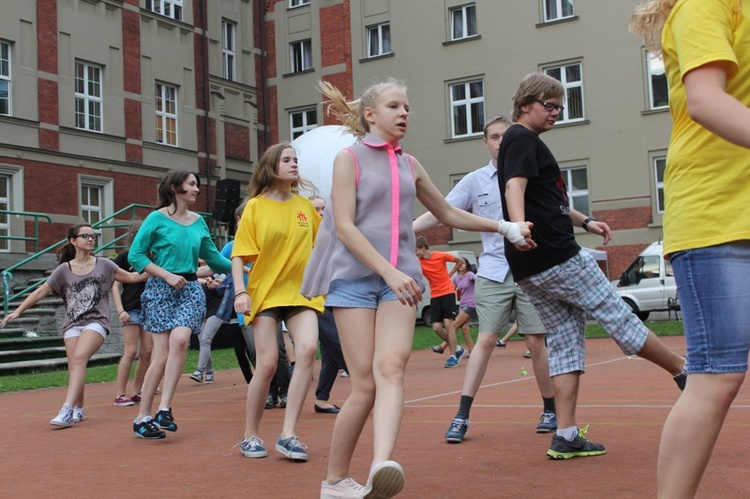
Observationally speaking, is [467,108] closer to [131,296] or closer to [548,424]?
[131,296]

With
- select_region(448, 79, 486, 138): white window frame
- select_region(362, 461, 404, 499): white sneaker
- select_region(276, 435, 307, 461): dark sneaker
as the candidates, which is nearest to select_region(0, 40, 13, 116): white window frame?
select_region(448, 79, 486, 138): white window frame

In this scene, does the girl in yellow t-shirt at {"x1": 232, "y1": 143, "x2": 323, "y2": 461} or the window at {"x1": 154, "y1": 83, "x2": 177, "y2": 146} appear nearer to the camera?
the girl in yellow t-shirt at {"x1": 232, "y1": 143, "x2": 323, "y2": 461}

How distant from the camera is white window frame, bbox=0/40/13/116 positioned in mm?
27734

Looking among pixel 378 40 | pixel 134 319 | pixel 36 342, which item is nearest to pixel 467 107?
pixel 378 40

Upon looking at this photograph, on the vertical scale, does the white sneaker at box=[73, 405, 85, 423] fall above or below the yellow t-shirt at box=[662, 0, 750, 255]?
below

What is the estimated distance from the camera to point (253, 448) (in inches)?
243

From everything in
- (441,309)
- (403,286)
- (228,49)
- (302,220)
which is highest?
(228,49)

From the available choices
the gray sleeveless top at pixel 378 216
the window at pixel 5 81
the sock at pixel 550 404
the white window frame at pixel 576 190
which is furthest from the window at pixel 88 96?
the gray sleeveless top at pixel 378 216

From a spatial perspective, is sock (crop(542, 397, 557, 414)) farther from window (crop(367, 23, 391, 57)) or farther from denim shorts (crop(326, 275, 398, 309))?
window (crop(367, 23, 391, 57))

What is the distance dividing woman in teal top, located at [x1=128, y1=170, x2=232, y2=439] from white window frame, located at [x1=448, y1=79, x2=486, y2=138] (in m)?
29.0

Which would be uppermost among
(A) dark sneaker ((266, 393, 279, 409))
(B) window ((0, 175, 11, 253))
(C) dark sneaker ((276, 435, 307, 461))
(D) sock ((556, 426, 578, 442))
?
(B) window ((0, 175, 11, 253))

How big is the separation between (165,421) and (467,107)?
30.4 m

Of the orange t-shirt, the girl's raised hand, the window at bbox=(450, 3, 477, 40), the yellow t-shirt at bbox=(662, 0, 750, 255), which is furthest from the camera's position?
the window at bbox=(450, 3, 477, 40)

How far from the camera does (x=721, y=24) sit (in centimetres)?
294
